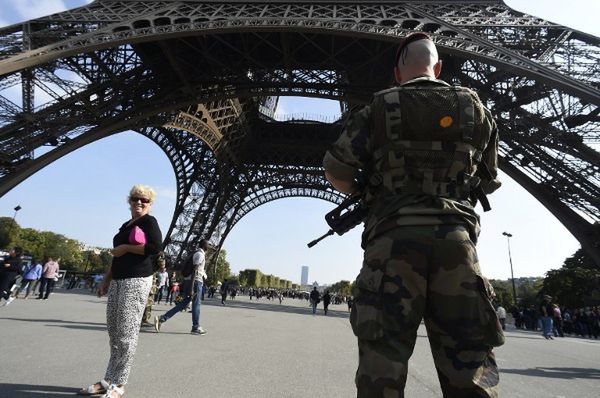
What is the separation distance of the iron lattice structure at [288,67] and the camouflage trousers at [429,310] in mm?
13011

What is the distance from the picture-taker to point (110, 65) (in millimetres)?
17469

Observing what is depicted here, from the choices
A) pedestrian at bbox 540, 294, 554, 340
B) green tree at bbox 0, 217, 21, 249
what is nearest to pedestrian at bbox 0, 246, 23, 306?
pedestrian at bbox 540, 294, 554, 340

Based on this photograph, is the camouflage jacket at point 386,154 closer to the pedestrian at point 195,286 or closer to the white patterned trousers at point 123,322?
the white patterned trousers at point 123,322

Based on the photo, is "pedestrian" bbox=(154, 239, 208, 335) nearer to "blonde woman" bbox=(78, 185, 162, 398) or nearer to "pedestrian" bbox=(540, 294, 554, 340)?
"blonde woman" bbox=(78, 185, 162, 398)

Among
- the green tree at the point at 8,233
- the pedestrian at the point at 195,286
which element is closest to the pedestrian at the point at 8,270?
the pedestrian at the point at 195,286

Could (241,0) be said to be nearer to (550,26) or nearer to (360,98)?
(360,98)

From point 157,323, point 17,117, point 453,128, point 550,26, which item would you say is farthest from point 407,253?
point 550,26

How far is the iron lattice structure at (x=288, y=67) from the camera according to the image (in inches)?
553

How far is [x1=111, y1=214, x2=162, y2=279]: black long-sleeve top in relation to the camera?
327 centimetres

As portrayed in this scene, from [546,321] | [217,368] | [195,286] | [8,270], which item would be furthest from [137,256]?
[546,321]

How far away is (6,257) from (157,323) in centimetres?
614

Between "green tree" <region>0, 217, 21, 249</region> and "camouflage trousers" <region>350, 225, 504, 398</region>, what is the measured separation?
7366 centimetres

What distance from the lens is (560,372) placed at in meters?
5.76

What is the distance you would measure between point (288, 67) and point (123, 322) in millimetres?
17144
